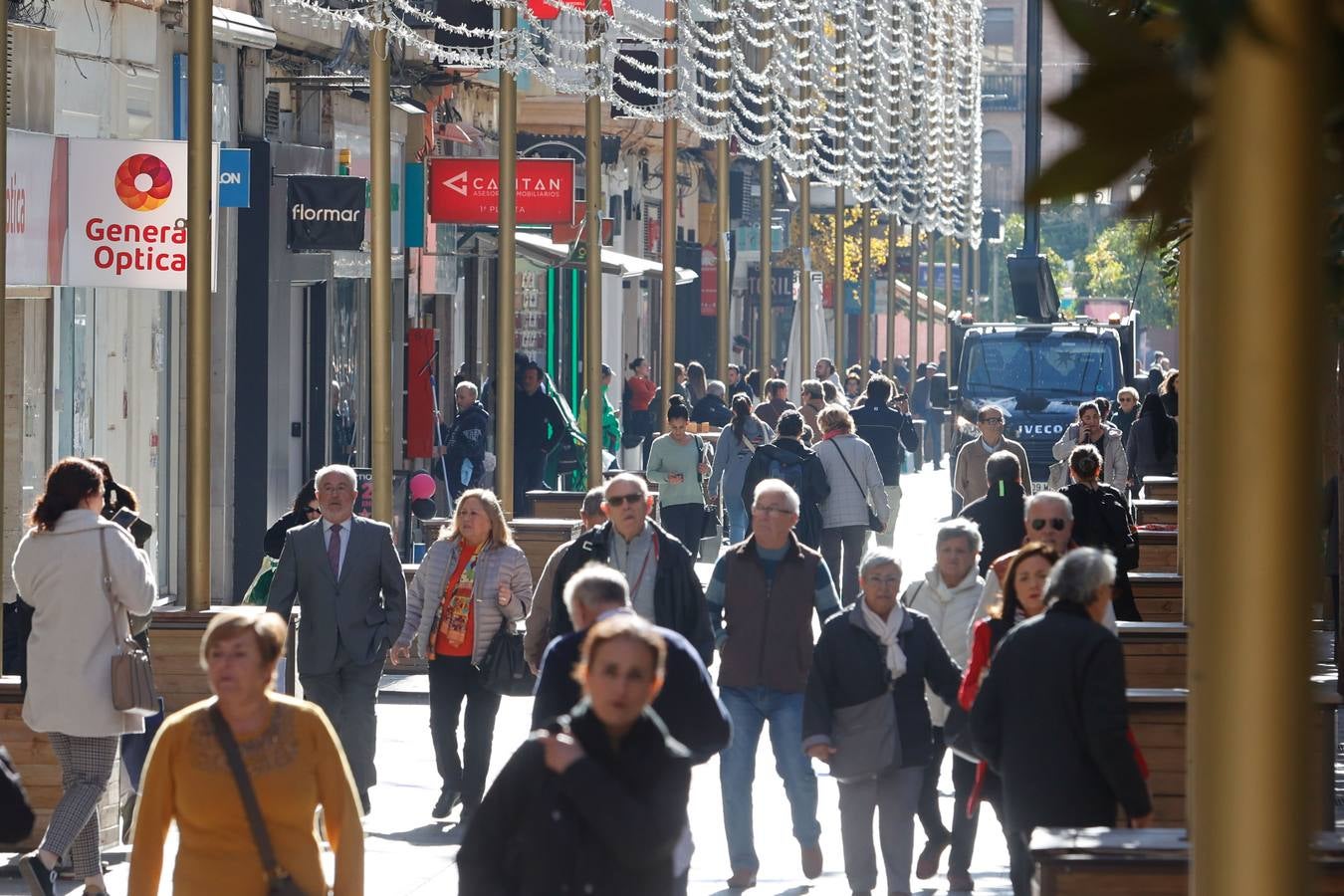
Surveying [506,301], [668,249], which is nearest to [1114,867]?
[506,301]

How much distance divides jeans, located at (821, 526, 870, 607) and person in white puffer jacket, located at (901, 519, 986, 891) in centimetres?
802

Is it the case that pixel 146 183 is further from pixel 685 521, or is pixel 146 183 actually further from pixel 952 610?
pixel 952 610

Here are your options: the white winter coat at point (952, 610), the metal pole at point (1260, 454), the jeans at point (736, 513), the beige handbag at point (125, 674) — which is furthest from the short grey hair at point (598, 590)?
the jeans at point (736, 513)

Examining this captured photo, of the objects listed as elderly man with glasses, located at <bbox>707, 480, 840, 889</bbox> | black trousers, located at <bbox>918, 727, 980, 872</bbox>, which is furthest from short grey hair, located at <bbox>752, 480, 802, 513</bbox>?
black trousers, located at <bbox>918, 727, 980, 872</bbox>

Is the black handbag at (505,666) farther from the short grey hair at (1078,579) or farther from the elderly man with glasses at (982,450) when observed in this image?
the elderly man with glasses at (982,450)

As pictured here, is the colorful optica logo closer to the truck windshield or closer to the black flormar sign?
the black flormar sign

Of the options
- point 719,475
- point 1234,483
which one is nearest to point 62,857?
point 1234,483

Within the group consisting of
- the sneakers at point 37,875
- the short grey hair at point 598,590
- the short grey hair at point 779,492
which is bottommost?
the sneakers at point 37,875

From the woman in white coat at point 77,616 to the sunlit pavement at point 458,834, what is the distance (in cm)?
62

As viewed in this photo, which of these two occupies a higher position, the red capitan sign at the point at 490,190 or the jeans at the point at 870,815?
the red capitan sign at the point at 490,190

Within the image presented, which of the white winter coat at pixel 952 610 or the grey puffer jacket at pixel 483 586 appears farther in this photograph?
the grey puffer jacket at pixel 483 586

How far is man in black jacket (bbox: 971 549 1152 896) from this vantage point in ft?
25.8

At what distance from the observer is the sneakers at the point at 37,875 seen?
30.8 feet

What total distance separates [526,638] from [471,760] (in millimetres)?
1277
